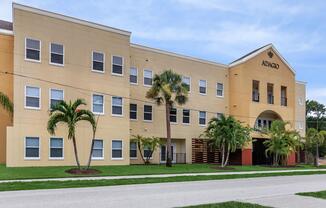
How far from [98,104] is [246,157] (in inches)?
678

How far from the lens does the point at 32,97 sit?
30.6 m

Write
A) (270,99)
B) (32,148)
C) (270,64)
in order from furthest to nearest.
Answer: (270,99)
(270,64)
(32,148)

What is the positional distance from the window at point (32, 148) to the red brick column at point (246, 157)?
21017 millimetres

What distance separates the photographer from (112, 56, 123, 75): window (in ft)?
115

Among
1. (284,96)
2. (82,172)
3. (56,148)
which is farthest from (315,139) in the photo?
(82,172)

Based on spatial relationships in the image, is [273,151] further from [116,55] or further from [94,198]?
[94,198]

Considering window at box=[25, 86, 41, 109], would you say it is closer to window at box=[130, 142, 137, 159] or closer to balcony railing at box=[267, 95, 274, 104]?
window at box=[130, 142, 137, 159]

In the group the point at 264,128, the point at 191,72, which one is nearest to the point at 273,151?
the point at 264,128

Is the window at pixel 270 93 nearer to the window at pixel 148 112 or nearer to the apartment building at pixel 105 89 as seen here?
the apartment building at pixel 105 89

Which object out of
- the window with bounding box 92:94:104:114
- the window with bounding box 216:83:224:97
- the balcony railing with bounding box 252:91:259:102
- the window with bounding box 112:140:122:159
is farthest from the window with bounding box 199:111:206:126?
the window with bounding box 92:94:104:114

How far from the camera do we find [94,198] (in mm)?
13656

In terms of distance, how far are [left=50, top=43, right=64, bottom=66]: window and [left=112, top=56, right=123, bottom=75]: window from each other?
4.44 meters

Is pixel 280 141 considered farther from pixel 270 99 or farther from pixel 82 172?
pixel 82 172

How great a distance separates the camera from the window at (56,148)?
31188 mm
